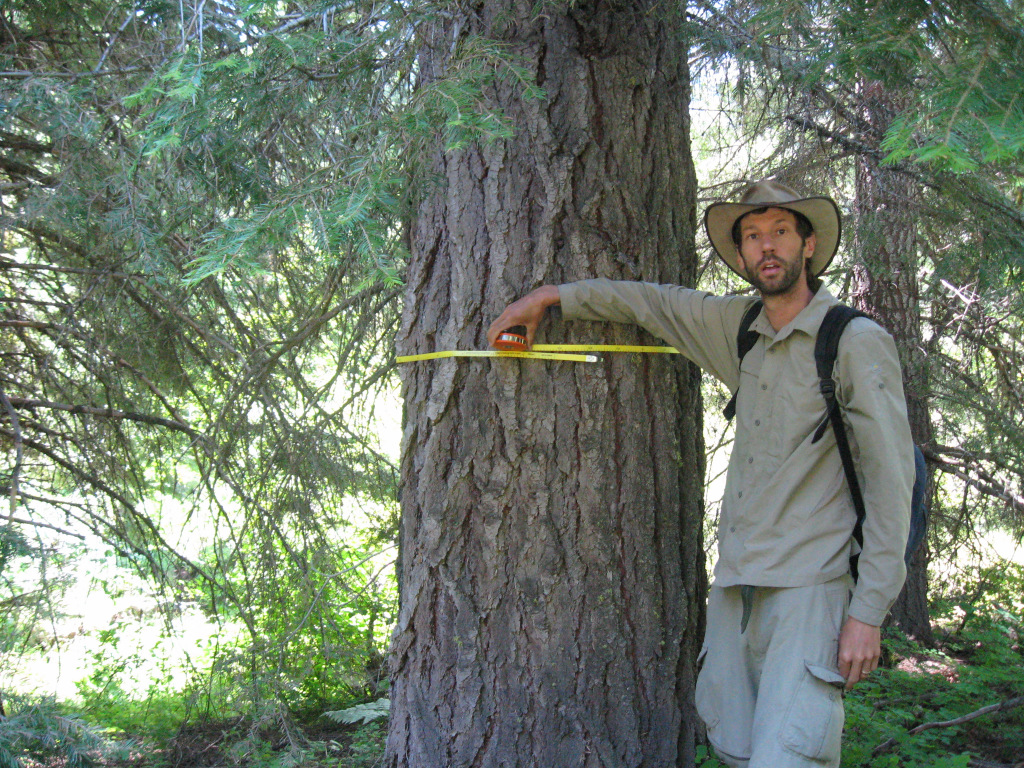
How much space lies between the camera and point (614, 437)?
2766mm

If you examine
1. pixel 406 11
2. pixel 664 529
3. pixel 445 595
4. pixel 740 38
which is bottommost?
pixel 445 595

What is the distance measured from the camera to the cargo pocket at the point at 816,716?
220 cm

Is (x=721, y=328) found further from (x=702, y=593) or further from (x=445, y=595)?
(x=445, y=595)

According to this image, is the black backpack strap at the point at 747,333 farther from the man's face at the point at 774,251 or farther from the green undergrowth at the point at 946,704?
the green undergrowth at the point at 946,704

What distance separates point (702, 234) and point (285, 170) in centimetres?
271

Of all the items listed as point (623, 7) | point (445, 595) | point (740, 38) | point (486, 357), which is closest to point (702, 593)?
point (445, 595)

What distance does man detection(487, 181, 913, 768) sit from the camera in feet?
7.36

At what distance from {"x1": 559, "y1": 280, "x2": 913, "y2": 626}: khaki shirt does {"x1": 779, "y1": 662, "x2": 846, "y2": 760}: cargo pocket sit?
198 mm

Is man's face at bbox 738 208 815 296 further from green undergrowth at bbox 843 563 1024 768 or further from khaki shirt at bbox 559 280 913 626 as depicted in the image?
green undergrowth at bbox 843 563 1024 768

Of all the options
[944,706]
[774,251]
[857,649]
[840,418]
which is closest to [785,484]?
[840,418]

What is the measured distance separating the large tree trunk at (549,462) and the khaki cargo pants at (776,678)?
0.24 metres

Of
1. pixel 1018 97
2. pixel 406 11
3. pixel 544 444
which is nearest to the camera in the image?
pixel 1018 97

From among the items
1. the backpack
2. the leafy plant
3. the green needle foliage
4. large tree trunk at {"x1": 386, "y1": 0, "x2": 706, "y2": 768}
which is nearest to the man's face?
the backpack

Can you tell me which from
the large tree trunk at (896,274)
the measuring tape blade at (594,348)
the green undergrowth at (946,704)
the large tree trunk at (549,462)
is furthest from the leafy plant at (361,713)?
the large tree trunk at (896,274)
